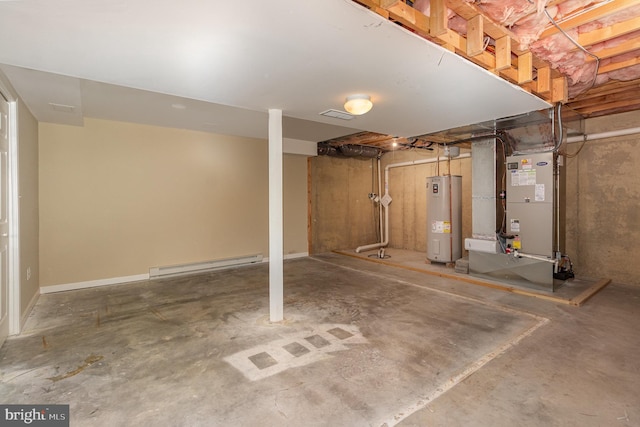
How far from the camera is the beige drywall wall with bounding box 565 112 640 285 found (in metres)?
4.11

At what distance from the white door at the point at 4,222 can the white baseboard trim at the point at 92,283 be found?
1.51m

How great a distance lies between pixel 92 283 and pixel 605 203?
7552 millimetres

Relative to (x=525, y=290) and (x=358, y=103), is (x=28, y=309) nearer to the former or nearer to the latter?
(x=358, y=103)

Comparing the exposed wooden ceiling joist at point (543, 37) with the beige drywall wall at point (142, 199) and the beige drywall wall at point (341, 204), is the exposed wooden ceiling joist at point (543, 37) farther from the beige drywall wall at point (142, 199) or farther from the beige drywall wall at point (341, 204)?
the beige drywall wall at point (341, 204)

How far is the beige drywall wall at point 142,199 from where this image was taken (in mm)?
3992

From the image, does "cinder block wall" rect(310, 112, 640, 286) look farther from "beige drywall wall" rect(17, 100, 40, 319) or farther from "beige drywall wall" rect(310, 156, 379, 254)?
"beige drywall wall" rect(17, 100, 40, 319)

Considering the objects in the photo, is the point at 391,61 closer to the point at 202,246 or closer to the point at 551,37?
the point at 551,37

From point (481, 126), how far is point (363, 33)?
280 cm

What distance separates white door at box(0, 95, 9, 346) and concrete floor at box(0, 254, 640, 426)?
23 cm

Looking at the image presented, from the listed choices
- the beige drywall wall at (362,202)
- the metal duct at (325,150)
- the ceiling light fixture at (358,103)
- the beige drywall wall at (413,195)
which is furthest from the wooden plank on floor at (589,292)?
the metal duct at (325,150)

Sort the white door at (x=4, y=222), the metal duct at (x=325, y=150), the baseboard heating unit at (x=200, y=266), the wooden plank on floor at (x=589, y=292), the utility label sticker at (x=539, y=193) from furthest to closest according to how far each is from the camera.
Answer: the metal duct at (x=325, y=150) → the baseboard heating unit at (x=200, y=266) → the utility label sticker at (x=539, y=193) → the wooden plank on floor at (x=589, y=292) → the white door at (x=4, y=222)

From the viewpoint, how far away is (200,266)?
198 inches

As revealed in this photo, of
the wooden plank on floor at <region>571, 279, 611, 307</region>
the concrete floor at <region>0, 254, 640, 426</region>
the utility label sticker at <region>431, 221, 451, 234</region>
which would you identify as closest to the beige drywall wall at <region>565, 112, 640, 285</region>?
the wooden plank on floor at <region>571, 279, 611, 307</region>

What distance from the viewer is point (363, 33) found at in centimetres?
167
